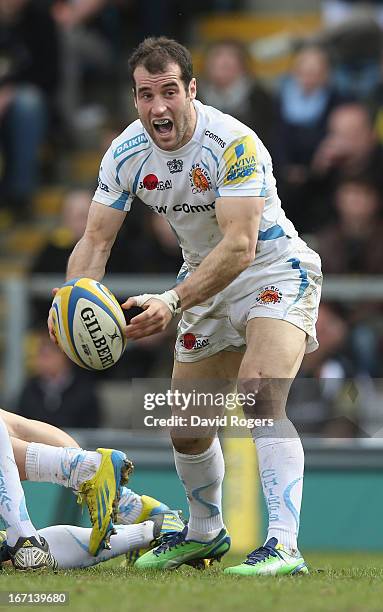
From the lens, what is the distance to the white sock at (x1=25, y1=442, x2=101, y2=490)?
663 centimetres

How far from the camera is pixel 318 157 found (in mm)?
12570

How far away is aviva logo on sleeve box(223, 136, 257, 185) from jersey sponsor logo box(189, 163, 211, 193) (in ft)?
0.47

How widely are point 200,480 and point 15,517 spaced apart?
1.15 meters

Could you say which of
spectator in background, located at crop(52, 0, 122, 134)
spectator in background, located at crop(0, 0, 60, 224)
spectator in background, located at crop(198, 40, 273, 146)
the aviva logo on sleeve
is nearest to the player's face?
the aviva logo on sleeve

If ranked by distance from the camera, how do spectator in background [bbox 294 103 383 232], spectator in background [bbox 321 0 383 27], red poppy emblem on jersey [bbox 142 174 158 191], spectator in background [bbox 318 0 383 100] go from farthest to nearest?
spectator in background [bbox 321 0 383 27] → spectator in background [bbox 318 0 383 100] → spectator in background [bbox 294 103 383 232] → red poppy emblem on jersey [bbox 142 174 158 191]

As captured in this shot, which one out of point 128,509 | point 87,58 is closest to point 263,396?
point 128,509

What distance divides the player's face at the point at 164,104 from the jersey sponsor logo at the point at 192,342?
1.03 m

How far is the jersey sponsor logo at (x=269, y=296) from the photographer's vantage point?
6676 millimetres

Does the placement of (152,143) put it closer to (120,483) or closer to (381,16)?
(120,483)

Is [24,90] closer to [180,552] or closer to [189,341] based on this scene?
[189,341]

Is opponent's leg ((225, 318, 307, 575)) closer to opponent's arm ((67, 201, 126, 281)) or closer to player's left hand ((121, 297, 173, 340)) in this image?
player's left hand ((121, 297, 173, 340))

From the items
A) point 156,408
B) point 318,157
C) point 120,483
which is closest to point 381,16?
point 318,157

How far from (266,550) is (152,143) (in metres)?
2.02

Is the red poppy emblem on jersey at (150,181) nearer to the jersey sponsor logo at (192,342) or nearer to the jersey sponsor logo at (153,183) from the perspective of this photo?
the jersey sponsor logo at (153,183)
